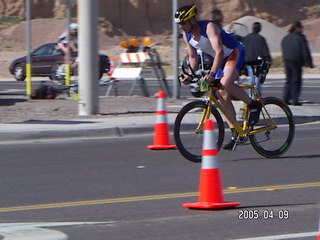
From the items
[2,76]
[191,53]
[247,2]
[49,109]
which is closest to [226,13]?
[247,2]

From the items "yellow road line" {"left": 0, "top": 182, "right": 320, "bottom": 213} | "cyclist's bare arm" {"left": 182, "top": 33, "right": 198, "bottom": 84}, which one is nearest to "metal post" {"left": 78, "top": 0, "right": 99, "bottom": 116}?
"cyclist's bare arm" {"left": 182, "top": 33, "right": 198, "bottom": 84}

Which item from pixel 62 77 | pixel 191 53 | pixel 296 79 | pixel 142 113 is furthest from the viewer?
pixel 62 77

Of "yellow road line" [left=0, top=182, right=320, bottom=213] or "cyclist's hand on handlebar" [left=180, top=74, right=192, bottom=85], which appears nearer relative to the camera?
"yellow road line" [left=0, top=182, right=320, bottom=213]

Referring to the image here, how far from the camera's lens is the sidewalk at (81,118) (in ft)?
47.5

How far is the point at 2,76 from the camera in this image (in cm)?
3888

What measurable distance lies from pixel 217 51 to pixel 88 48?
6.25 meters

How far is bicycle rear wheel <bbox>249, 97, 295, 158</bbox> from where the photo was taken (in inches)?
445

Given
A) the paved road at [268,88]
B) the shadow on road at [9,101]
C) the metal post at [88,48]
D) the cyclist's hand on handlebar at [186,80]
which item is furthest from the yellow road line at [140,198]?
the paved road at [268,88]

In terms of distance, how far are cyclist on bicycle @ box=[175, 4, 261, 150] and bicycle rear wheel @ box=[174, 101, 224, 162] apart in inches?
9.5

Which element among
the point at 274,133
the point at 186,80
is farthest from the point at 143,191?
the point at 274,133

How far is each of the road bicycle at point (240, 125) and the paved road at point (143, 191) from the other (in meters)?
0.23

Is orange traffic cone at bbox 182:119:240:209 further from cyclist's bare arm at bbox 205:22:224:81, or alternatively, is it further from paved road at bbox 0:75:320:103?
paved road at bbox 0:75:320:103

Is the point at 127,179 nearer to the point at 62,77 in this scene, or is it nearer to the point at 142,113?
the point at 142,113

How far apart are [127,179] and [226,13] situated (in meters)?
51.6
